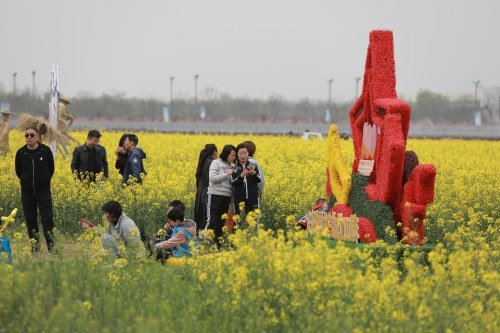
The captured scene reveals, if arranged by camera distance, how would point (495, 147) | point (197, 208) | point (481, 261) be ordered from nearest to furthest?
point (481, 261) → point (197, 208) → point (495, 147)

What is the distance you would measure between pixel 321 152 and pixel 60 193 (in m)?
14.2

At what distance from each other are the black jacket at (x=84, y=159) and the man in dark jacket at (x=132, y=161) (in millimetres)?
795

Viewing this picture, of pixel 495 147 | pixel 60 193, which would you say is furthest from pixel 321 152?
pixel 60 193

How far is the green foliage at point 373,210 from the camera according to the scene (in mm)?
14914

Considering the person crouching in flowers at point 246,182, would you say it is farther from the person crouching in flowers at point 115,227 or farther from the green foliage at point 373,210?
the person crouching in flowers at point 115,227

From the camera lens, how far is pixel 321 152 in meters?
31.5

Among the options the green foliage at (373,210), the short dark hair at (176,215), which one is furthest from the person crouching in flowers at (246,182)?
the short dark hair at (176,215)

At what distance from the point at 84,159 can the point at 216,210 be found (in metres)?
4.04

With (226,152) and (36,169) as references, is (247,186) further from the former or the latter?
A: (36,169)

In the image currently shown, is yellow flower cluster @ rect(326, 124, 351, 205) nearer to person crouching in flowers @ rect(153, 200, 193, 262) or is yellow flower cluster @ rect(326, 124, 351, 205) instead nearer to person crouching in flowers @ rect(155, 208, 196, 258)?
person crouching in flowers @ rect(153, 200, 193, 262)

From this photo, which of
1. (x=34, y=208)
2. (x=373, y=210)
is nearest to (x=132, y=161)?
(x=34, y=208)

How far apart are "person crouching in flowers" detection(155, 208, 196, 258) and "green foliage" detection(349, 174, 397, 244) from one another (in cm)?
245

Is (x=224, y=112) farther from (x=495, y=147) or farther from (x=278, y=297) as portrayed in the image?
(x=278, y=297)

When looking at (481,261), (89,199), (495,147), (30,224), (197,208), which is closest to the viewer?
(481,261)
